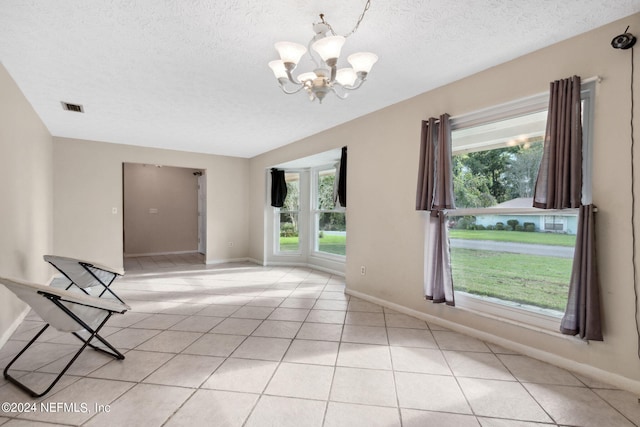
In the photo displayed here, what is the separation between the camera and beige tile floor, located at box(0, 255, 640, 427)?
1.75 meters

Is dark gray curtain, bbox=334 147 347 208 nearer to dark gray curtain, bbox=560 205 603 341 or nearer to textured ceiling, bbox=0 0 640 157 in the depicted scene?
textured ceiling, bbox=0 0 640 157

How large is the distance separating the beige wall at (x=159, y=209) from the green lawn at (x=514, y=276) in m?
7.51

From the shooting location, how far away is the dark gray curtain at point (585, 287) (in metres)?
2.07

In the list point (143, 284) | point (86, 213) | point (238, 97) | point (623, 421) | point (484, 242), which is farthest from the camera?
point (86, 213)

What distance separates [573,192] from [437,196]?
3.49 ft

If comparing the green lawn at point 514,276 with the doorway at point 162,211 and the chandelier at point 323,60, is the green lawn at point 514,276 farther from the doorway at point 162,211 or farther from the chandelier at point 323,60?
the doorway at point 162,211

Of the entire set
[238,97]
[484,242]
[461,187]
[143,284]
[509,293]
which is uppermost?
[238,97]

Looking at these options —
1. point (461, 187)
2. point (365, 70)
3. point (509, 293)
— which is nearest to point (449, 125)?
point (461, 187)

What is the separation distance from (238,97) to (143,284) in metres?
3.44

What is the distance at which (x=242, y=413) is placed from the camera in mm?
1765

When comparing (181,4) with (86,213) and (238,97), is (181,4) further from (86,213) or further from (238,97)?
(86,213)

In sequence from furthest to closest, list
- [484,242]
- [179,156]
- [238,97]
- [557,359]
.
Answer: [179,156]
[238,97]
[484,242]
[557,359]

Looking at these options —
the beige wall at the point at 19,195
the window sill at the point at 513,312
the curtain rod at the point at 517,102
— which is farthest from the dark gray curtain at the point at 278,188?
the window sill at the point at 513,312

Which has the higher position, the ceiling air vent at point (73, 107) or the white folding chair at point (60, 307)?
the ceiling air vent at point (73, 107)
